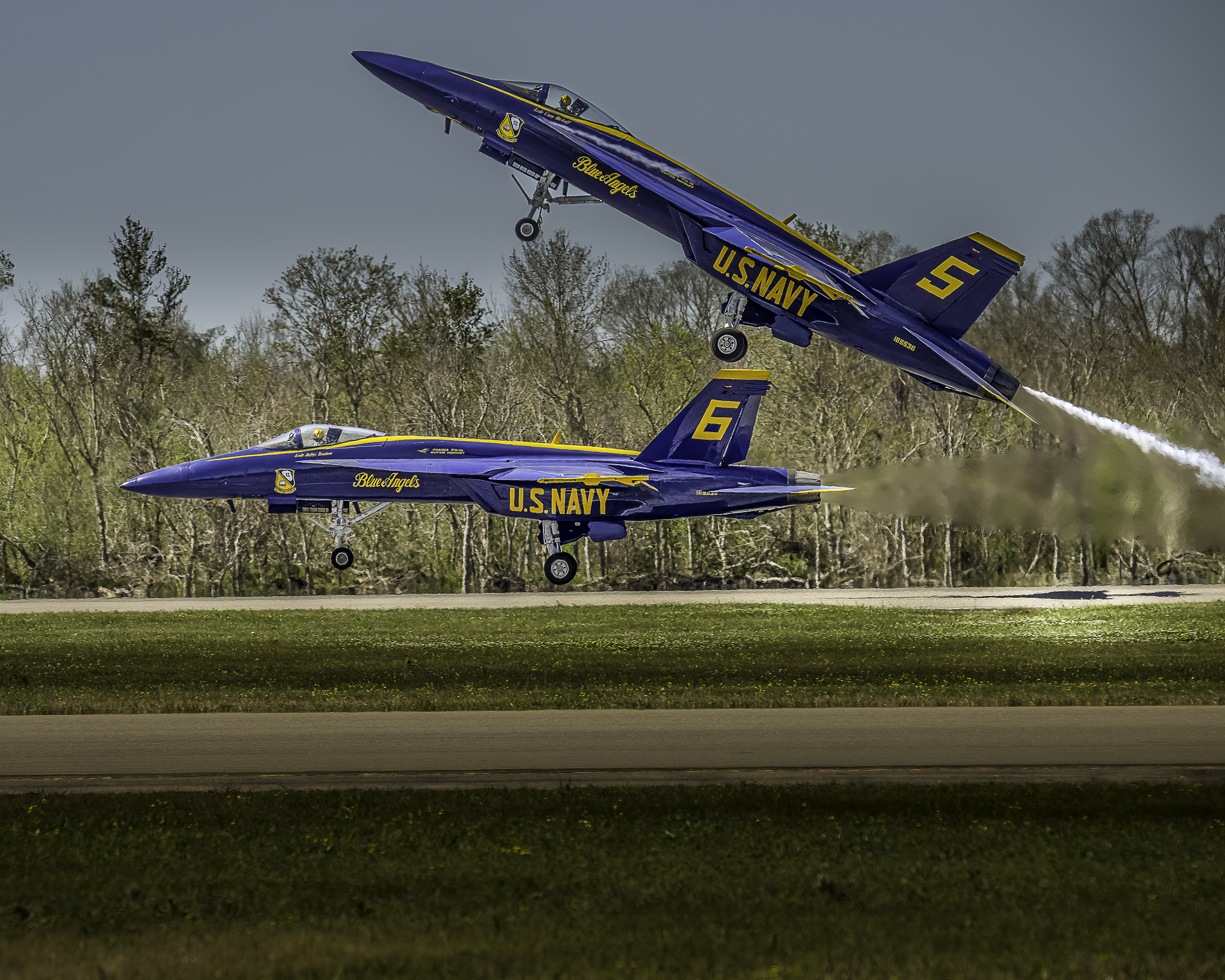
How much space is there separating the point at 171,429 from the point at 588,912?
1758 inches

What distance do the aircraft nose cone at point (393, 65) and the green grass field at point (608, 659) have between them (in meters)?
10.9

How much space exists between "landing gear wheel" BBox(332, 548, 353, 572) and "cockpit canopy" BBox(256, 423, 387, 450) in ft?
10.1

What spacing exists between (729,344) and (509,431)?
23.6 m

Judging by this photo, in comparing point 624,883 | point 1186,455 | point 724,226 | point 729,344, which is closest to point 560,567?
point 729,344

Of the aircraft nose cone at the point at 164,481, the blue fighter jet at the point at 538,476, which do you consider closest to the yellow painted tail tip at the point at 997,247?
the blue fighter jet at the point at 538,476

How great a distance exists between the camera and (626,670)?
65.8ft

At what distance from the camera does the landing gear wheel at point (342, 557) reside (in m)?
25.9

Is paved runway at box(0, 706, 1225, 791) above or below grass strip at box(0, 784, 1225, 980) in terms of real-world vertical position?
below

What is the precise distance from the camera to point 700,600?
120 feet

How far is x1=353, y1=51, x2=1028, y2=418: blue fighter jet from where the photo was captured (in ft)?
67.0

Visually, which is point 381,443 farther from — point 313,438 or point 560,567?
point 560,567

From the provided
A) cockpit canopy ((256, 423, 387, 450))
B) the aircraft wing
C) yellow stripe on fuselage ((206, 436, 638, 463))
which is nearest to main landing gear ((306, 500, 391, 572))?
yellow stripe on fuselage ((206, 436, 638, 463))

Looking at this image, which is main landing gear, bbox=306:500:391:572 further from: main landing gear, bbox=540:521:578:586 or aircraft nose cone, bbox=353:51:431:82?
aircraft nose cone, bbox=353:51:431:82

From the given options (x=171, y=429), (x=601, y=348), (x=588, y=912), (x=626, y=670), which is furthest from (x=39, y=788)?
(x=601, y=348)
